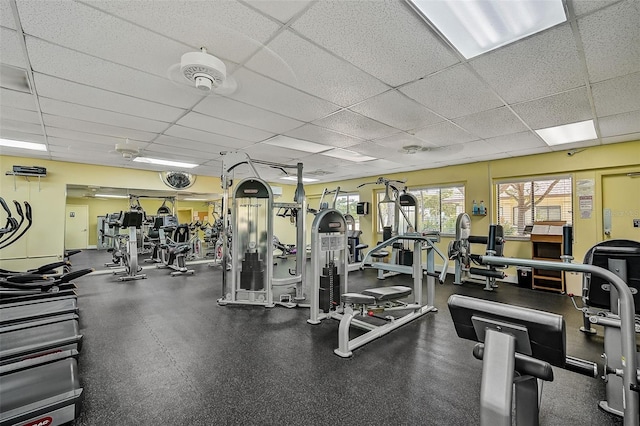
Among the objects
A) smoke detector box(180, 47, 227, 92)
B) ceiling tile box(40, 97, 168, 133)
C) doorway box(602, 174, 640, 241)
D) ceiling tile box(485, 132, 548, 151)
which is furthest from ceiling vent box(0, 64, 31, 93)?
doorway box(602, 174, 640, 241)

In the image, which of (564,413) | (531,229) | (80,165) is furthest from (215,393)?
(80,165)

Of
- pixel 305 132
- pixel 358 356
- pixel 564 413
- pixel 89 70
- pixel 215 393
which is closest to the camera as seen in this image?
pixel 564 413

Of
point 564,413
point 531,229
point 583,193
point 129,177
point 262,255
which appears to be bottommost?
point 564,413

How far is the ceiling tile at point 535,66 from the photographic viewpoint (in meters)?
1.90

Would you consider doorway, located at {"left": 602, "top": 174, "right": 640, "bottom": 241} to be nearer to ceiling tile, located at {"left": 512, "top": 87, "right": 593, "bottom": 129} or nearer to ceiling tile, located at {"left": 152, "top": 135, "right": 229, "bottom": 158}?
ceiling tile, located at {"left": 512, "top": 87, "right": 593, "bottom": 129}

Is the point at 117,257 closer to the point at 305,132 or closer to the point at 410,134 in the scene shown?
the point at 305,132

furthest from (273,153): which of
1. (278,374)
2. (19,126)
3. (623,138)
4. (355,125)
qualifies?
(623,138)

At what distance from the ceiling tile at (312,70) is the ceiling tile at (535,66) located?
89 cm

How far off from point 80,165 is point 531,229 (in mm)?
9498

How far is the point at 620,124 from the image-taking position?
11.6 ft

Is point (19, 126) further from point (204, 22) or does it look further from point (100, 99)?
point (204, 22)

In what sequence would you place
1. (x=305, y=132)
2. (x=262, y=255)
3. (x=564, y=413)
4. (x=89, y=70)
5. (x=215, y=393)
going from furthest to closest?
(x=262, y=255) < (x=305, y=132) < (x=89, y=70) < (x=215, y=393) < (x=564, y=413)

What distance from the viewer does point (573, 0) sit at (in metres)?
1.54

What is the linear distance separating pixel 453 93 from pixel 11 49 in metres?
3.59
